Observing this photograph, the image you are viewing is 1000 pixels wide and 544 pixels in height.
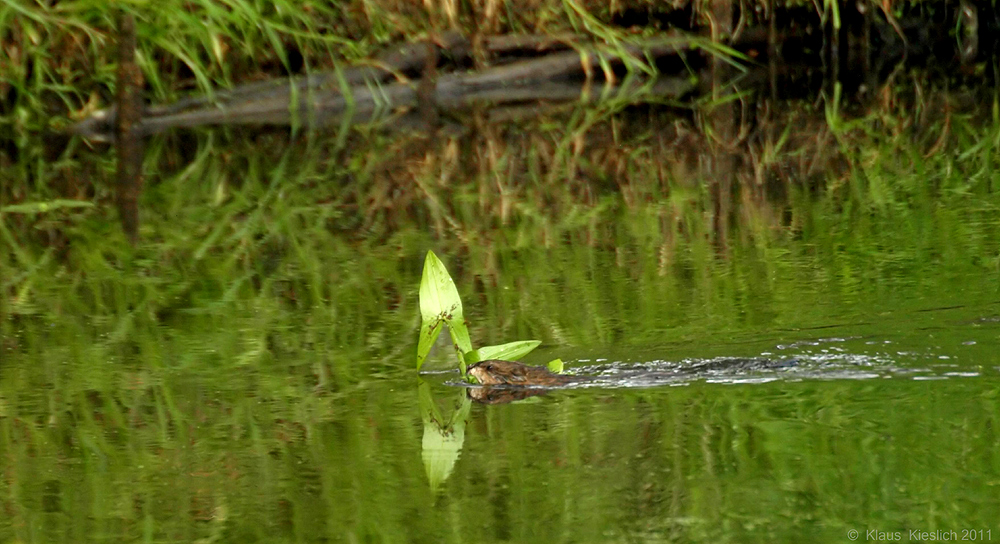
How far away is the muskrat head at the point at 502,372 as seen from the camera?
340 centimetres

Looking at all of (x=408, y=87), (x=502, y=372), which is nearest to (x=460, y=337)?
(x=502, y=372)

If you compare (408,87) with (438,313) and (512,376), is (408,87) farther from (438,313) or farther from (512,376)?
(512,376)

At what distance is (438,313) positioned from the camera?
353 centimetres

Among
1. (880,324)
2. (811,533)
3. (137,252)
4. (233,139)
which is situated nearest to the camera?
(811,533)

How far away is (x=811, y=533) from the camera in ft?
7.89

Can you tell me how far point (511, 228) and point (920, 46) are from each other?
7512 mm

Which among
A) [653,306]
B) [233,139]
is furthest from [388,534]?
[233,139]

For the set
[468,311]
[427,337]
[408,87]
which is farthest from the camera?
[408,87]

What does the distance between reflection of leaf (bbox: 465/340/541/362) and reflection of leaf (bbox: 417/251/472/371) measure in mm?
33

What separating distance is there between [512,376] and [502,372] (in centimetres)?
2

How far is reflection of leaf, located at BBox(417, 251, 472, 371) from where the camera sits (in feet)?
11.5

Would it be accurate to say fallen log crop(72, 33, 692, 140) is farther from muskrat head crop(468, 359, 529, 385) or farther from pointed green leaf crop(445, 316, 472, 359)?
muskrat head crop(468, 359, 529, 385)

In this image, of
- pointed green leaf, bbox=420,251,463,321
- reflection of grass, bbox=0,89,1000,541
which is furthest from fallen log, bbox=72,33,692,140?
pointed green leaf, bbox=420,251,463,321

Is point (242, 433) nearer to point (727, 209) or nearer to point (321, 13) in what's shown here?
point (727, 209)
